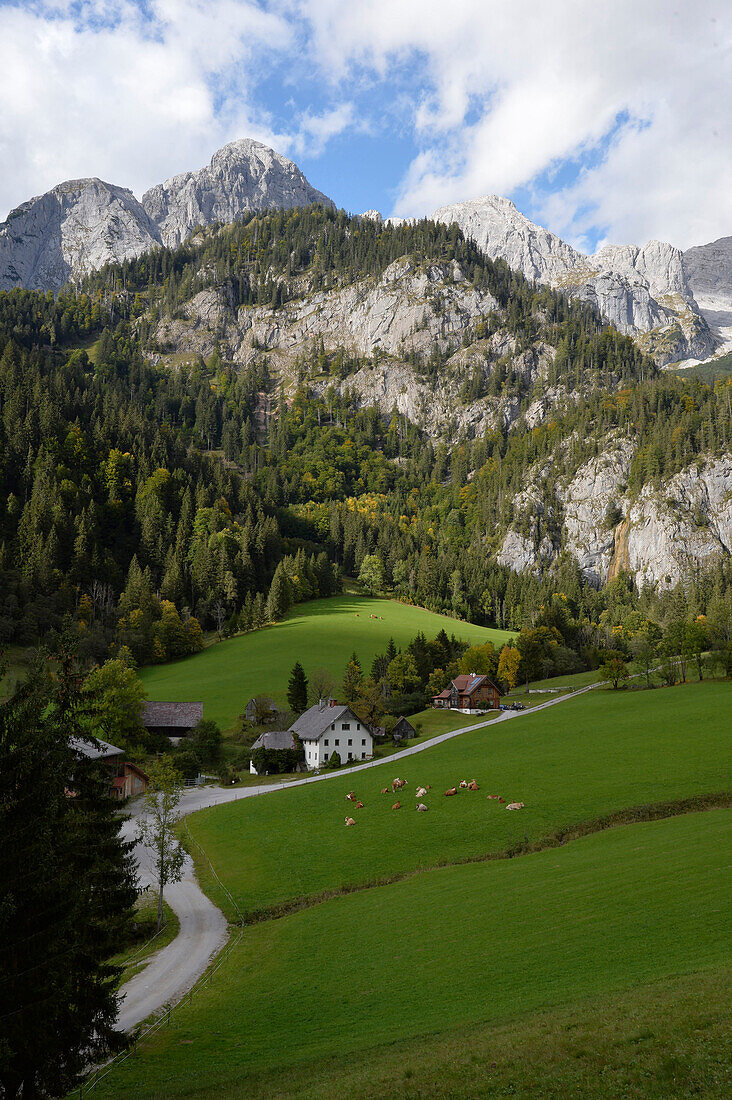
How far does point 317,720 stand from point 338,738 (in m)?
3.48

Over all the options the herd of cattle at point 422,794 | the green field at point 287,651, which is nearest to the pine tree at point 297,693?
the green field at point 287,651

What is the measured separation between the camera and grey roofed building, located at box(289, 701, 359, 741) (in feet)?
243

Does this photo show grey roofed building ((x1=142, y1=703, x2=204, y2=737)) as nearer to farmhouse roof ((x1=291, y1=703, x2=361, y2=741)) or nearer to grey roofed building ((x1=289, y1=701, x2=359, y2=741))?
grey roofed building ((x1=289, y1=701, x2=359, y2=741))

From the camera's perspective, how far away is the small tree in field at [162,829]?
35906mm

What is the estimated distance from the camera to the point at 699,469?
174 meters

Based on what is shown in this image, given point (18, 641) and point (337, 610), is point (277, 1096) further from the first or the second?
point (337, 610)

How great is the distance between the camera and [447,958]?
24.0 metres

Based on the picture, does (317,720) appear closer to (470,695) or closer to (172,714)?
(172,714)

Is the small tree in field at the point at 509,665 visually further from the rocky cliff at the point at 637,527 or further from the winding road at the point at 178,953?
the rocky cliff at the point at 637,527

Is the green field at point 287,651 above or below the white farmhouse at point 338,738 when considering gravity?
above

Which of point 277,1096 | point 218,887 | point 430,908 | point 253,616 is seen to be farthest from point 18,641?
point 277,1096

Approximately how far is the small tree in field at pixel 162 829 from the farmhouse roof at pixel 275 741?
10.9m

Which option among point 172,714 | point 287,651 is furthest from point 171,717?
point 287,651

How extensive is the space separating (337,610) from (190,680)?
148 feet
